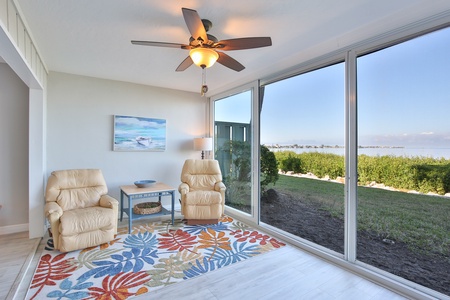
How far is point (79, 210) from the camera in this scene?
292cm

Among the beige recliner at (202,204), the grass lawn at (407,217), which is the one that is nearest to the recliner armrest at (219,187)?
the beige recliner at (202,204)

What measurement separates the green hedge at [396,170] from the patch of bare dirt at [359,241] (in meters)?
0.62

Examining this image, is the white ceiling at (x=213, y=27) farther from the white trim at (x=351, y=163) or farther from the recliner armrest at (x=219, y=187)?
the recliner armrest at (x=219, y=187)

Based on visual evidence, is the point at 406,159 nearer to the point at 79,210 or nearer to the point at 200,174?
the point at 200,174

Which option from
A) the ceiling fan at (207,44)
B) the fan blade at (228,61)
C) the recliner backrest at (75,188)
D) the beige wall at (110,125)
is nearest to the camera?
the ceiling fan at (207,44)

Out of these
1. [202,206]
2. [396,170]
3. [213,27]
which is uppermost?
[213,27]

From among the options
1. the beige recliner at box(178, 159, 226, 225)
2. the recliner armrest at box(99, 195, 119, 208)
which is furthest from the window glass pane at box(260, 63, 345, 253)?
the recliner armrest at box(99, 195, 119, 208)

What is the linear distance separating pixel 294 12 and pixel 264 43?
430 millimetres

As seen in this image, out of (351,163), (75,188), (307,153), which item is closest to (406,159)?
(351,163)

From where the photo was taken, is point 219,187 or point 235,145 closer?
point 219,187

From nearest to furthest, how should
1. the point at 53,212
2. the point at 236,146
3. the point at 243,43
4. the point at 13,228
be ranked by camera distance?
the point at 243,43 < the point at 53,212 < the point at 13,228 < the point at 236,146

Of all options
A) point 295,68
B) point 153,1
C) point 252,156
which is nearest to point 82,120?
point 153,1

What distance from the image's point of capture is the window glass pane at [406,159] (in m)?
1.96

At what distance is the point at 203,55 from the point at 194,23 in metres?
0.36
